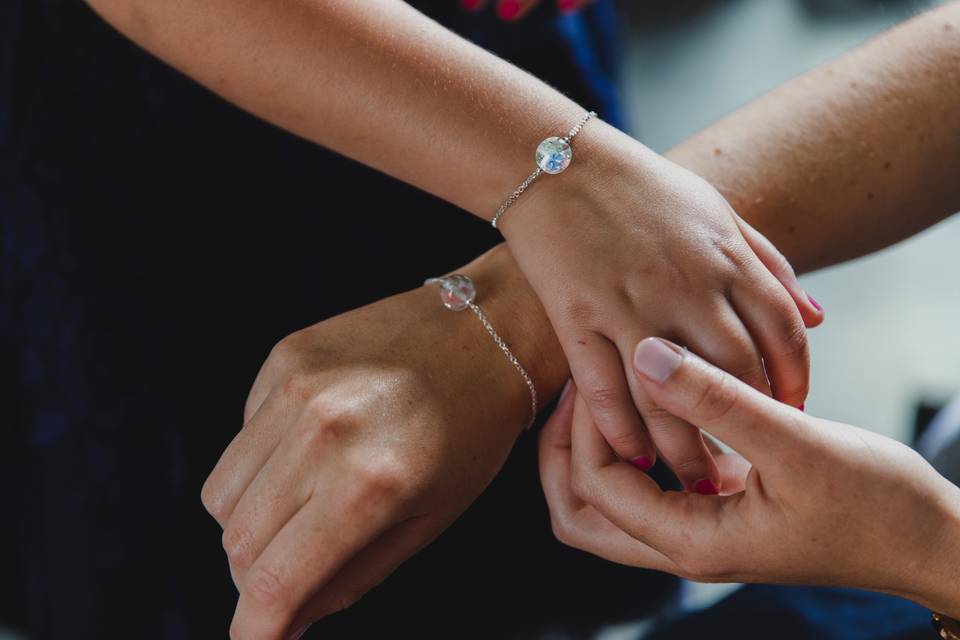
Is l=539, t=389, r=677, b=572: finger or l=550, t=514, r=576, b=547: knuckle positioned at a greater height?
l=539, t=389, r=677, b=572: finger

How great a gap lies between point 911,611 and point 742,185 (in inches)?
17.1

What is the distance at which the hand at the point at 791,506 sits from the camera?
2.10 ft

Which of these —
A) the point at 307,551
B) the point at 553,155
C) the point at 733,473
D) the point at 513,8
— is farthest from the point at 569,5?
the point at 307,551

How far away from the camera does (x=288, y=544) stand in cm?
72

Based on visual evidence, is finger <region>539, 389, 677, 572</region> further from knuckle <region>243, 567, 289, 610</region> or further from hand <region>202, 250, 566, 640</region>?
knuckle <region>243, 567, 289, 610</region>

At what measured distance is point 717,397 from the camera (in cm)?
64

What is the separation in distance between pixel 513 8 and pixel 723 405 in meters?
0.54

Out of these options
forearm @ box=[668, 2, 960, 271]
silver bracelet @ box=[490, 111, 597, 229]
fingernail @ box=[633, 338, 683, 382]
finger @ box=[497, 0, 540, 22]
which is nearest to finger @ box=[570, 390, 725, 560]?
fingernail @ box=[633, 338, 683, 382]

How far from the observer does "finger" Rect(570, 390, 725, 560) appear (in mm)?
699

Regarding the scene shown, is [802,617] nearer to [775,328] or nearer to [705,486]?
[705,486]

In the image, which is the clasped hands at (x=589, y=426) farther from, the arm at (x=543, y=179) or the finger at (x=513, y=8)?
the finger at (x=513, y=8)

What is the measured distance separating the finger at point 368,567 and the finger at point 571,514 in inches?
4.1

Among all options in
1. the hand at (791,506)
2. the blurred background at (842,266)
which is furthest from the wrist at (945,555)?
the blurred background at (842,266)

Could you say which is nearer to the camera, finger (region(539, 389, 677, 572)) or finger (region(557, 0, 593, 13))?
finger (region(539, 389, 677, 572))
